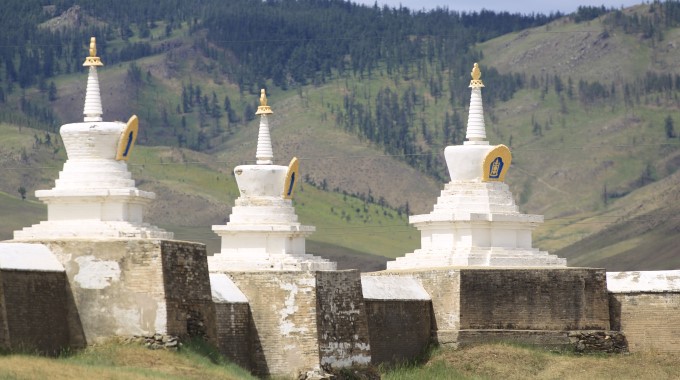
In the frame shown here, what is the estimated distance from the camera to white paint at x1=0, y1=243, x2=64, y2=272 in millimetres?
45856

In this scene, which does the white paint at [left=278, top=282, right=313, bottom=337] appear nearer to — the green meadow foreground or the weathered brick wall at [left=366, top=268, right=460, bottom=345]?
the green meadow foreground

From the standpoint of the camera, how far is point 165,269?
1868 inches

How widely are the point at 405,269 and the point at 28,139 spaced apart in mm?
107487

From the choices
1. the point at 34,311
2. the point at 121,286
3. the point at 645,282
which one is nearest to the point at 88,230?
the point at 121,286

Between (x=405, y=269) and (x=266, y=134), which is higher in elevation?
(x=266, y=134)

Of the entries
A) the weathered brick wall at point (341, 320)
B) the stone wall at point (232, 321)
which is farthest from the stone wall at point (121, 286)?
the weathered brick wall at point (341, 320)

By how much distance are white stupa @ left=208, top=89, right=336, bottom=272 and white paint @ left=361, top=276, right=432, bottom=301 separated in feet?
3.96

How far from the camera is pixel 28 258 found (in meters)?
46.7

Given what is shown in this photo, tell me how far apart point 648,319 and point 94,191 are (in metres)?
19.4

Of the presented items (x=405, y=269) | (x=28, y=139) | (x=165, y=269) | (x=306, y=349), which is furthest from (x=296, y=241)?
(x=28, y=139)

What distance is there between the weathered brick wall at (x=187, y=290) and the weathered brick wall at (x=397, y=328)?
8.16 m

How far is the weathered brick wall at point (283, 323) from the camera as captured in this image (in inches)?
2083

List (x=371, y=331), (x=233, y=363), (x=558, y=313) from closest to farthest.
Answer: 1. (x=233, y=363)
2. (x=371, y=331)
3. (x=558, y=313)

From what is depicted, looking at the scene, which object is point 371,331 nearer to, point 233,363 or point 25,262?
point 233,363
